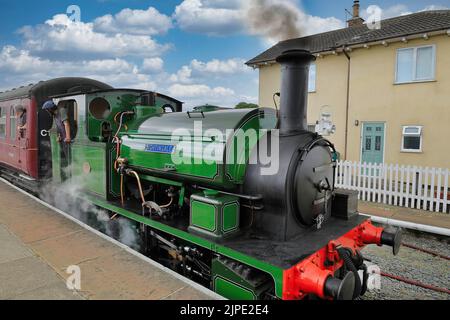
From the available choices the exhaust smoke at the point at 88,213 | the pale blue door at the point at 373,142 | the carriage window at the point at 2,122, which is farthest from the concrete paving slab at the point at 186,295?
the pale blue door at the point at 373,142

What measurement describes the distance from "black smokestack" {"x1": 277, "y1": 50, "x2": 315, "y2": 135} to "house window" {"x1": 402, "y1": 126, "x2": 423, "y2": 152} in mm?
9108

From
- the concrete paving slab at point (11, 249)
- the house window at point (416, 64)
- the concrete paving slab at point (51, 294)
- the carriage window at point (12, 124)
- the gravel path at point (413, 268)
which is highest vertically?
the house window at point (416, 64)

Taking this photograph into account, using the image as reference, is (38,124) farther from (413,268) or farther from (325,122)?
(325,122)

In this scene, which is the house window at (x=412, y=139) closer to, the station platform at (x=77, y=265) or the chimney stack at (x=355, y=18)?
the chimney stack at (x=355, y=18)

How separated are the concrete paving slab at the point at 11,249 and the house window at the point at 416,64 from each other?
11946 mm

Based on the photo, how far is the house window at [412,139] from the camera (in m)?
11.1

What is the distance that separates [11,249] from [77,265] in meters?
1.24

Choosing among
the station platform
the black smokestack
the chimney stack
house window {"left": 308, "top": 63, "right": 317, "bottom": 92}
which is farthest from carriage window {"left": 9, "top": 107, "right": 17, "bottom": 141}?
the chimney stack

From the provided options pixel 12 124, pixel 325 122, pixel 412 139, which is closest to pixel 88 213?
pixel 12 124

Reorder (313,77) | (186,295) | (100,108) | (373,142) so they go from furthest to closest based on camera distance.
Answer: (313,77) < (373,142) < (100,108) < (186,295)

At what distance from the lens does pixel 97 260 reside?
13.2 feet

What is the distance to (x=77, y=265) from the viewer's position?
3.91 metres
